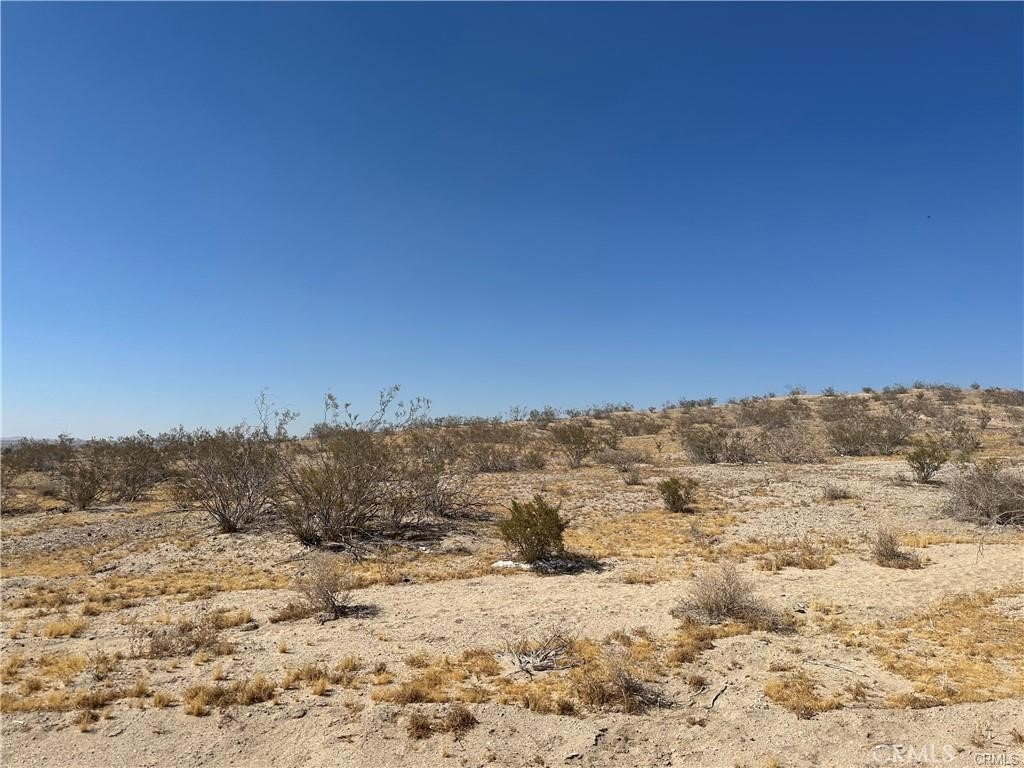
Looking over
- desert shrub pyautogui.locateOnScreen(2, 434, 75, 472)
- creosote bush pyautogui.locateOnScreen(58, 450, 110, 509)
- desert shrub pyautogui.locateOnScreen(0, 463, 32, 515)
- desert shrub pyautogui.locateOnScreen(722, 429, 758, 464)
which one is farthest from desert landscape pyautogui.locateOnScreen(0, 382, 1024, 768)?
desert shrub pyautogui.locateOnScreen(2, 434, 75, 472)

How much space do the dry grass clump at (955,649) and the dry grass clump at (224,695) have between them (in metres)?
6.69

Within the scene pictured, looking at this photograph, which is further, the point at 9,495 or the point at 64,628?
the point at 9,495

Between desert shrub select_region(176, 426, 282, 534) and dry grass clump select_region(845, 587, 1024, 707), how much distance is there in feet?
47.1

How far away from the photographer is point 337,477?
1479cm

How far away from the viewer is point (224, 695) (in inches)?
244

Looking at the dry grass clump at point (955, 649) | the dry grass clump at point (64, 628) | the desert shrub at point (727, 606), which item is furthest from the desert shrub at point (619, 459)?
the dry grass clump at point (64, 628)

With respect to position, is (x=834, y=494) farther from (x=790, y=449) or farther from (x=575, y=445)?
(x=575, y=445)

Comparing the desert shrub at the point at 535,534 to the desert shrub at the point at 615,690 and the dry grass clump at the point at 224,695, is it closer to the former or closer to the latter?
the desert shrub at the point at 615,690

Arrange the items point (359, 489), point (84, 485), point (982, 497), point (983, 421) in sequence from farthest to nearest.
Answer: point (983, 421) → point (84, 485) → point (359, 489) → point (982, 497)

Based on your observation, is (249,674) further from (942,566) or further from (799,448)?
(799,448)

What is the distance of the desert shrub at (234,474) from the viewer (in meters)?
15.9

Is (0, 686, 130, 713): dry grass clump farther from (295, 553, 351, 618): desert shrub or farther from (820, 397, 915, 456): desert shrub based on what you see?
(820, 397, 915, 456): desert shrub

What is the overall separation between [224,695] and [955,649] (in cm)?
867
